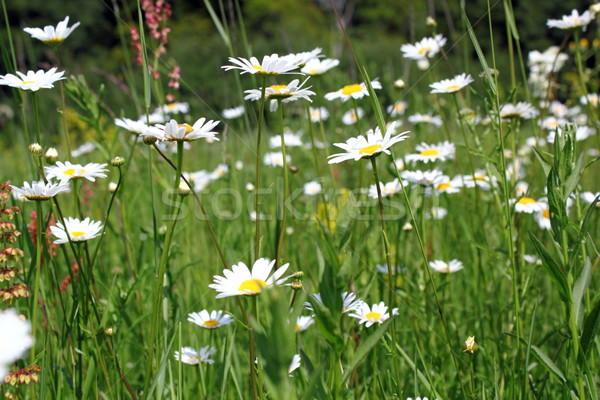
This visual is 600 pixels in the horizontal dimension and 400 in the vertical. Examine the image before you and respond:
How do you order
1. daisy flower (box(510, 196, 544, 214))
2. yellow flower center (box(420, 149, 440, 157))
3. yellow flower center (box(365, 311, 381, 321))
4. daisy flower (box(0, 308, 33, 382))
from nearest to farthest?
daisy flower (box(0, 308, 33, 382)), yellow flower center (box(365, 311, 381, 321)), daisy flower (box(510, 196, 544, 214)), yellow flower center (box(420, 149, 440, 157))

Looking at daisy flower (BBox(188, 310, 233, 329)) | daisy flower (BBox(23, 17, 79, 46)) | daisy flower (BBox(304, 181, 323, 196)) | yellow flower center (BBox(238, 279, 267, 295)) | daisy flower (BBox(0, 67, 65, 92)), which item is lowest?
daisy flower (BBox(188, 310, 233, 329))

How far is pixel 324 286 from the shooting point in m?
0.69

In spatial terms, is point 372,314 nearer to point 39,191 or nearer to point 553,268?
point 553,268

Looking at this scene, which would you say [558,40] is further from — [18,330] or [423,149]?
[18,330]

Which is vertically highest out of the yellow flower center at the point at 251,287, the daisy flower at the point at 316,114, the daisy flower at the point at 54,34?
the daisy flower at the point at 54,34

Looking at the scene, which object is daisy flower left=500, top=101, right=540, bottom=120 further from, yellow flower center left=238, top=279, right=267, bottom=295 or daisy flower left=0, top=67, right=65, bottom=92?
daisy flower left=0, top=67, right=65, bottom=92

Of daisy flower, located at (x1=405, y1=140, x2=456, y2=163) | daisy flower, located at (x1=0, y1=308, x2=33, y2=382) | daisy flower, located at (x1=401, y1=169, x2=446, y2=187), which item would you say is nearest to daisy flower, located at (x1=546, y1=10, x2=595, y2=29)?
daisy flower, located at (x1=405, y1=140, x2=456, y2=163)

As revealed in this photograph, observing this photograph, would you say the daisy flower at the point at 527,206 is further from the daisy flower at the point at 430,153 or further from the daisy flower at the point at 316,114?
the daisy flower at the point at 316,114

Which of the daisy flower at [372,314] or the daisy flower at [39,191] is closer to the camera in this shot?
the daisy flower at [39,191]

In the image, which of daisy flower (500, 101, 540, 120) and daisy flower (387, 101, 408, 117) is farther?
daisy flower (500, 101, 540, 120)

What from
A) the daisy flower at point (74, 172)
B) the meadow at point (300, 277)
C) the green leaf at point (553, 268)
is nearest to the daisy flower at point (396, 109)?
the meadow at point (300, 277)

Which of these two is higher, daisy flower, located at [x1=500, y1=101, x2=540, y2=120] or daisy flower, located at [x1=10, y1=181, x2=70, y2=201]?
daisy flower, located at [x1=500, y1=101, x2=540, y2=120]

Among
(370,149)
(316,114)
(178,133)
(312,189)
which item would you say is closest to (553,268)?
(370,149)

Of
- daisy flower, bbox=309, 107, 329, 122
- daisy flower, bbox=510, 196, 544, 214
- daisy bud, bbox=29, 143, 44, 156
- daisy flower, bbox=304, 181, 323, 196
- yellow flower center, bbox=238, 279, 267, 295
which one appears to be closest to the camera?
yellow flower center, bbox=238, 279, 267, 295
